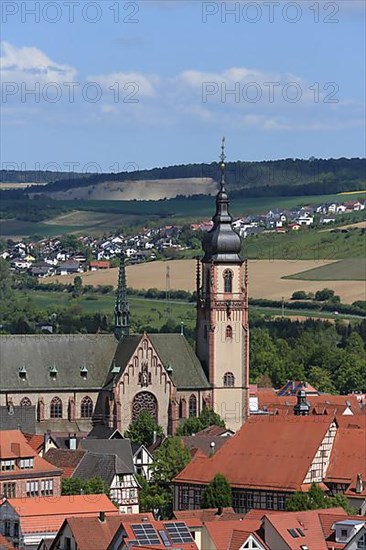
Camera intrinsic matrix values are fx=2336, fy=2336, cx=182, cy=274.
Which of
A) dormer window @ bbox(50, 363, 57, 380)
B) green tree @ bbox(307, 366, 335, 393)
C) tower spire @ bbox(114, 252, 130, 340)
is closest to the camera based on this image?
dormer window @ bbox(50, 363, 57, 380)

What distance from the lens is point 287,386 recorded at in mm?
181375

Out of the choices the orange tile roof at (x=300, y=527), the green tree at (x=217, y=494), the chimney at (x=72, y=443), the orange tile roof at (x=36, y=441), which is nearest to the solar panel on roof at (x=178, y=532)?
the orange tile roof at (x=300, y=527)

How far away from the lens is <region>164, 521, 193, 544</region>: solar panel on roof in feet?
285

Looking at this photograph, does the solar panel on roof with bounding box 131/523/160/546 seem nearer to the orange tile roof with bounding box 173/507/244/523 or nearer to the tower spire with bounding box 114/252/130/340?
the orange tile roof with bounding box 173/507/244/523

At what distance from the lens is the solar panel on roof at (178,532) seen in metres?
86.9

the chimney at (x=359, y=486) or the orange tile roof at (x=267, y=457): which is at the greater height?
the orange tile roof at (x=267, y=457)

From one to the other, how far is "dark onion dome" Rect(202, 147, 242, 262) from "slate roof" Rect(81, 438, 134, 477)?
57.1 ft

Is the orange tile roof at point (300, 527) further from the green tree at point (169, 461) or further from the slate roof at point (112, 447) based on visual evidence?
the slate roof at point (112, 447)

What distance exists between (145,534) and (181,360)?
5811 centimetres

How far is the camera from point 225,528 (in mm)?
89438

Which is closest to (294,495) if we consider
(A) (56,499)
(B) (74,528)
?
(A) (56,499)

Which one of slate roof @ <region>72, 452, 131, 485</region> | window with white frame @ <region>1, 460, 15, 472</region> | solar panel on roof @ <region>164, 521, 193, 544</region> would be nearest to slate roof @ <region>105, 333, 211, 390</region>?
slate roof @ <region>72, 452, 131, 485</region>

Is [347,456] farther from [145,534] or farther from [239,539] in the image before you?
[145,534]

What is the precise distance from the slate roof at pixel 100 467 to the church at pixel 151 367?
66.1ft
